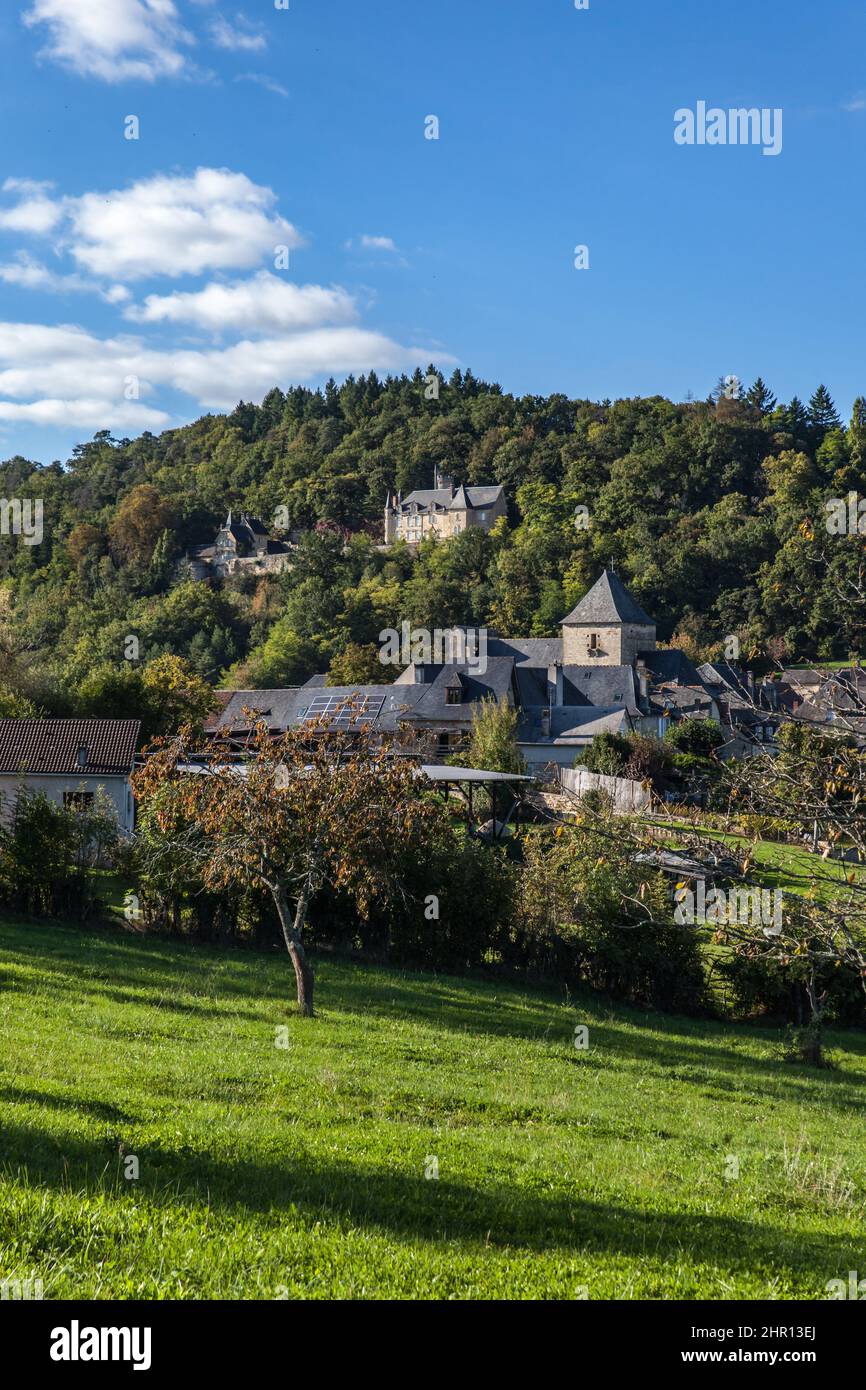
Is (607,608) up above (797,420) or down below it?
below

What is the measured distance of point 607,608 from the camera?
80.6 meters

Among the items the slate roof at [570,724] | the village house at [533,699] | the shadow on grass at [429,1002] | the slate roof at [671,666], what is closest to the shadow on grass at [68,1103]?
the shadow on grass at [429,1002]

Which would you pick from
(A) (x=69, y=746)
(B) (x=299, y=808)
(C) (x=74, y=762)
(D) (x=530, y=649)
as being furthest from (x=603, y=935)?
(D) (x=530, y=649)

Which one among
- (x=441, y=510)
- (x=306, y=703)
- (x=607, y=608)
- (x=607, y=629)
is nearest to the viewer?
(x=306, y=703)

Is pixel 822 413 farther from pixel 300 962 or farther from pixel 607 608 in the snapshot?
pixel 300 962

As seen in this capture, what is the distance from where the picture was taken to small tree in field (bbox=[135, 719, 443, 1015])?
15.5 metres

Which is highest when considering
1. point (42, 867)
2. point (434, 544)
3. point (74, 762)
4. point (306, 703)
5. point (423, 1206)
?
point (434, 544)

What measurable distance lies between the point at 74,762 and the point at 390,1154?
89.4 ft

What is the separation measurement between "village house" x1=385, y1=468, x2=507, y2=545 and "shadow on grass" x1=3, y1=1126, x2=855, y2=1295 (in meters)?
128

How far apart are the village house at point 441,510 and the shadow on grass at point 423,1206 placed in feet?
420

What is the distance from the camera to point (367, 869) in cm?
1650

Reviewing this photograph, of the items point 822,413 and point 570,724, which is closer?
point 570,724

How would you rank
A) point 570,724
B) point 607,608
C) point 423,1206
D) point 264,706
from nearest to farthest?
point 423,1206, point 570,724, point 264,706, point 607,608

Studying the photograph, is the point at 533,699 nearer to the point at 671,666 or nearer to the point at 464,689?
the point at 464,689
